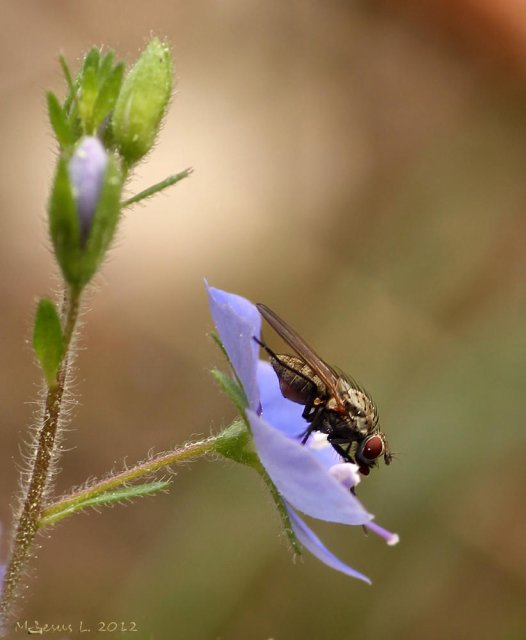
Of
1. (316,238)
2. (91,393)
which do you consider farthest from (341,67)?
(91,393)

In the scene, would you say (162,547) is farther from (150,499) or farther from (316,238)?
(316,238)

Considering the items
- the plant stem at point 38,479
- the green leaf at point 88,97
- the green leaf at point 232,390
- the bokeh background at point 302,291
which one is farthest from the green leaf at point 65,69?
the bokeh background at point 302,291

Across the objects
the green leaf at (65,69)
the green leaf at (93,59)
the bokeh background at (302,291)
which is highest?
the green leaf at (93,59)

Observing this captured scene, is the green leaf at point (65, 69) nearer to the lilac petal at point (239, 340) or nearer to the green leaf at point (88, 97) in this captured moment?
the green leaf at point (88, 97)

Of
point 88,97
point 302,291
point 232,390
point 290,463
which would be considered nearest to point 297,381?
point 232,390

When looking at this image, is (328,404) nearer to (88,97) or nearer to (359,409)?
(359,409)

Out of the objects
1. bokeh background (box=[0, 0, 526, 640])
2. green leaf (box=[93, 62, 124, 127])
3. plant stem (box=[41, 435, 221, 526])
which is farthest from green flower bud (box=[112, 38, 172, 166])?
bokeh background (box=[0, 0, 526, 640])

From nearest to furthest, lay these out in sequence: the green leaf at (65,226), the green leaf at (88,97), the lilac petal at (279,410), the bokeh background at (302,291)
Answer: the green leaf at (65,226)
the green leaf at (88,97)
the lilac petal at (279,410)
the bokeh background at (302,291)

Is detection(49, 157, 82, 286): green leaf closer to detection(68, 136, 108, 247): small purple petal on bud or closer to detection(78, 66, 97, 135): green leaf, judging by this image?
detection(68, 136, 108, 247): small purple petal on bud
